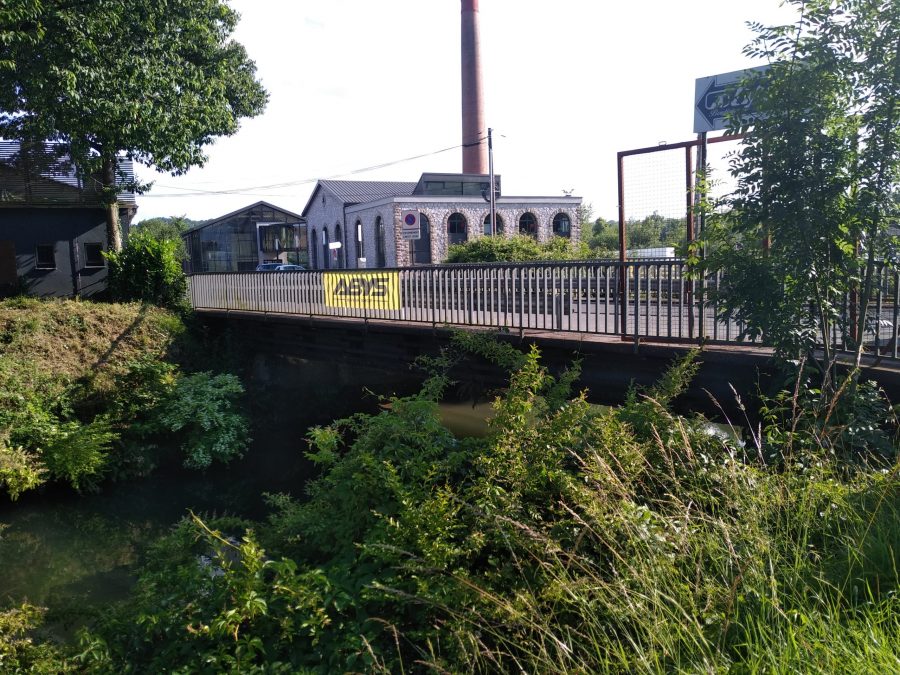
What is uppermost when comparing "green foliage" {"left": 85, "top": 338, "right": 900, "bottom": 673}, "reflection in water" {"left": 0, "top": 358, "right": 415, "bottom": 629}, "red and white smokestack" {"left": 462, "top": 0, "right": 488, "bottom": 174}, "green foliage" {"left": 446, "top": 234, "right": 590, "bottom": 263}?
"red and white smokestack" {"left": 462, "top": 0, "right": 488, "bottom": 174}

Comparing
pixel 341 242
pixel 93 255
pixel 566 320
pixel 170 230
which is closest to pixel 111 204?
pixel 93 255

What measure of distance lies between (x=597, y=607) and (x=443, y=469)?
Answer: 5.28 feet

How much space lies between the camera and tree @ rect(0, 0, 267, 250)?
51.2 feet

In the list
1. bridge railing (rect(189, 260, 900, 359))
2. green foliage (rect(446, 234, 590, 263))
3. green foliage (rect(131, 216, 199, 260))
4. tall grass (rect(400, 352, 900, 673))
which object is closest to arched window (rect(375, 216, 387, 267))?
green foliage (rect(131, 216, 199, 260))

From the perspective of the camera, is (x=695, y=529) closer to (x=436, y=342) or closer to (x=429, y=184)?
(x=436, y=342)

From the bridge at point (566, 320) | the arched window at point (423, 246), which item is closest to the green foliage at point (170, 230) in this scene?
the bridge at point (566, 320)

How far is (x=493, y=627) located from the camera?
3455 millimetres

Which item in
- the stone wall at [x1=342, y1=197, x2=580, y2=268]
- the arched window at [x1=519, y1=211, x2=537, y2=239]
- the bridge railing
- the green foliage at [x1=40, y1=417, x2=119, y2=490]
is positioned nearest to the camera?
the bridge railing

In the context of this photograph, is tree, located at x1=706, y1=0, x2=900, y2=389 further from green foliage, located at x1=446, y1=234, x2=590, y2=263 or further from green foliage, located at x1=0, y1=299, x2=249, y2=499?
green foliage, located at x1=446, y1=234, x2=590, y2=263

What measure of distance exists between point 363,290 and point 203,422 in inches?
179

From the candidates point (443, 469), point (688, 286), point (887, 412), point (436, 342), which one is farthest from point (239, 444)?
point (887, 412)

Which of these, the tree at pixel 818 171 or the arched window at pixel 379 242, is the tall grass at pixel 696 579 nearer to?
the tree at pixel 818 171

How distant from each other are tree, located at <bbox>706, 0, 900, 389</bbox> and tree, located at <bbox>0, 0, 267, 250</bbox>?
14.3 metres

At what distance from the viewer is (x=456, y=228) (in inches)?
1615
